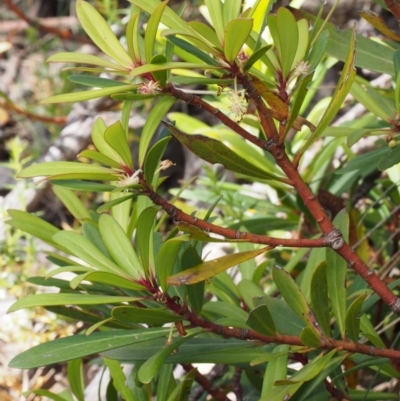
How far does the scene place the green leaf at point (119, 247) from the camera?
0.68 meters

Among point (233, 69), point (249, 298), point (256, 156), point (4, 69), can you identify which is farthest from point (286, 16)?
point (4, 69)

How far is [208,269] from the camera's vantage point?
1.97 ft

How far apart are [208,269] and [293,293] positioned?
0.41 ft

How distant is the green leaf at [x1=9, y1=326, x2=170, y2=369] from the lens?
60 centimetres

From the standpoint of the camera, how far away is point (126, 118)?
2.11 ft

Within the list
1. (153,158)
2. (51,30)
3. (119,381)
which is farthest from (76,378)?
(51,30)

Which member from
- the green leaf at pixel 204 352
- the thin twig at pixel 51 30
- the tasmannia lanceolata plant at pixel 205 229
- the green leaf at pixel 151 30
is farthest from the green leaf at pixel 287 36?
the thin twig at pixel 51 30

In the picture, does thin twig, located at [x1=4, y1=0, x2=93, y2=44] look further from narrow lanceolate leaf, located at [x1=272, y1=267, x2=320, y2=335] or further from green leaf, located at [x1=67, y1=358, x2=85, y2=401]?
narrow lanceolate leaf, located at [x1=272, y1=267, x2=320, y2=335]

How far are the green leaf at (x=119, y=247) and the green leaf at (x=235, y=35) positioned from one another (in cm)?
25

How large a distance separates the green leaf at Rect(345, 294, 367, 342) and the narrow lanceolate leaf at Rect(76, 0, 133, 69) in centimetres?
33

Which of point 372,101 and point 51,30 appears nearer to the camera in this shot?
point 372,101

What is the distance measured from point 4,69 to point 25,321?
6.57ft

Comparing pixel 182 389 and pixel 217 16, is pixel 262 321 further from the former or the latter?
pixel 217 16

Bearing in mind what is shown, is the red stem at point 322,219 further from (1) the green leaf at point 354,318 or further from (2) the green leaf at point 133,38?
(2) the green leaf at point 133,38
